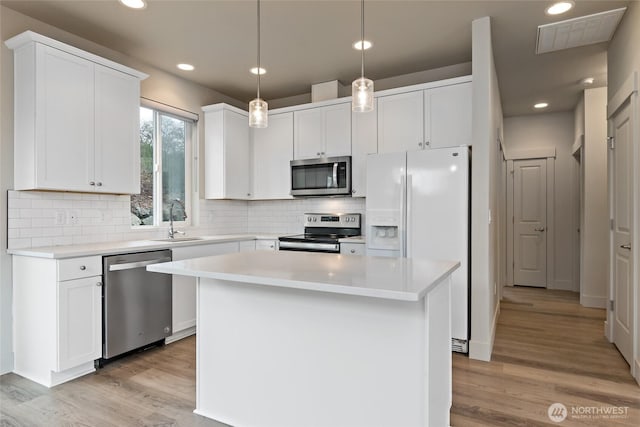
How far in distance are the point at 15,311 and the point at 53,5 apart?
225 cm

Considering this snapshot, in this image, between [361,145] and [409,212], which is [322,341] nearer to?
[409,212]

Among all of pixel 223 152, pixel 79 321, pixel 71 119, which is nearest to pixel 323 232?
pixel 223 152

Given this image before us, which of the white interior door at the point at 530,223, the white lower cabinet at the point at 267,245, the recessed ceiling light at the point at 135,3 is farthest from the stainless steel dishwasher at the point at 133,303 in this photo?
the white interior door at the point at 530,223

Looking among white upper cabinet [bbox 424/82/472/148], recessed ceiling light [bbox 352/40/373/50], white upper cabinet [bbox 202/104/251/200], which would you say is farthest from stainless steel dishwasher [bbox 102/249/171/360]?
white upper cabinet [bbox 424/82/472/148]

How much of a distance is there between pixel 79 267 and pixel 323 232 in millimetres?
2561

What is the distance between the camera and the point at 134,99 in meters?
Result: 3.31

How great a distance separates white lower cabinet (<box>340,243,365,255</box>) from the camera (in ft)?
12.1

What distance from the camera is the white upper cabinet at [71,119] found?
2.65m

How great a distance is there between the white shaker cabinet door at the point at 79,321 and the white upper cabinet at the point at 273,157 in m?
2.26

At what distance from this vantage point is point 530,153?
5.87 m

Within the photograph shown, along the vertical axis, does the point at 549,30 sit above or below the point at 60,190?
above

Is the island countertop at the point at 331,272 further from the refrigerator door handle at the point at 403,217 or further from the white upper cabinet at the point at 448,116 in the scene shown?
the white upper cabinet at the point at 448,116

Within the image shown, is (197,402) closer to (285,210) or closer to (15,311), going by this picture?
(15,311)

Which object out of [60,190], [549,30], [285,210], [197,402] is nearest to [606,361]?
[549,30]
